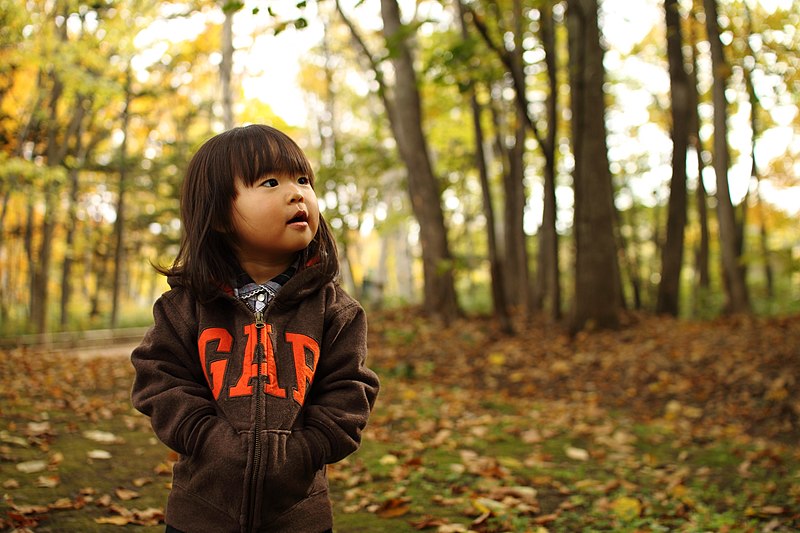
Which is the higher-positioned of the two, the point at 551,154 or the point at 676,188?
the point at 551,154

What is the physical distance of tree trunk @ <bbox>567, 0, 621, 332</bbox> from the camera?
36.1 feet

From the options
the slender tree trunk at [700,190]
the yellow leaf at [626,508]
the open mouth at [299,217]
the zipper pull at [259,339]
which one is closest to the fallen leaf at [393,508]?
the yellow leaf at [626,508]

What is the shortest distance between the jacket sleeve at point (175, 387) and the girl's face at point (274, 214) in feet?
0.99

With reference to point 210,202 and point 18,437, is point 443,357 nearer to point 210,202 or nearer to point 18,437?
point 18,437

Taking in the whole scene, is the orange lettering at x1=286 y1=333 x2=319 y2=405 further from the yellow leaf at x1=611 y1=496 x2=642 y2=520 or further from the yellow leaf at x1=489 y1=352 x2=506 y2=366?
the yellow leaf at x1=489 y1=352 x2=506 y2=366

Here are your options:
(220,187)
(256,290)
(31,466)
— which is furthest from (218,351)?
(31,466)

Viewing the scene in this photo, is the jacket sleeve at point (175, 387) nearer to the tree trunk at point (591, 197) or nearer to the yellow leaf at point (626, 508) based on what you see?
the yellow leaf at point (626, 508)

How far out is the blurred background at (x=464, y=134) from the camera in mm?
11062

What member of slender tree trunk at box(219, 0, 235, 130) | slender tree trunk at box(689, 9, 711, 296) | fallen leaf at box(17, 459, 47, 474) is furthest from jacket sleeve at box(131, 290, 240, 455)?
slender tree trunk at box(689, 9, 711, 296)

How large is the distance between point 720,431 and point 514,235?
9.43 metres

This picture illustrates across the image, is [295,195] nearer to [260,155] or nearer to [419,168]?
[260,155]

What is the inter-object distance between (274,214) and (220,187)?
20 cm

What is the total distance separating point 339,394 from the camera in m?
2.06

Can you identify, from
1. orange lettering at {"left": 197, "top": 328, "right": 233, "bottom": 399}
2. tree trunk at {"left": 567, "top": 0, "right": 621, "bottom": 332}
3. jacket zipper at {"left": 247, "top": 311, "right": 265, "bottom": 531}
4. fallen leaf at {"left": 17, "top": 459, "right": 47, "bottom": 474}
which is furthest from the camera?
tree trunk at {"left": 567, "top": 0, "right": 621, "bottom": 332}
